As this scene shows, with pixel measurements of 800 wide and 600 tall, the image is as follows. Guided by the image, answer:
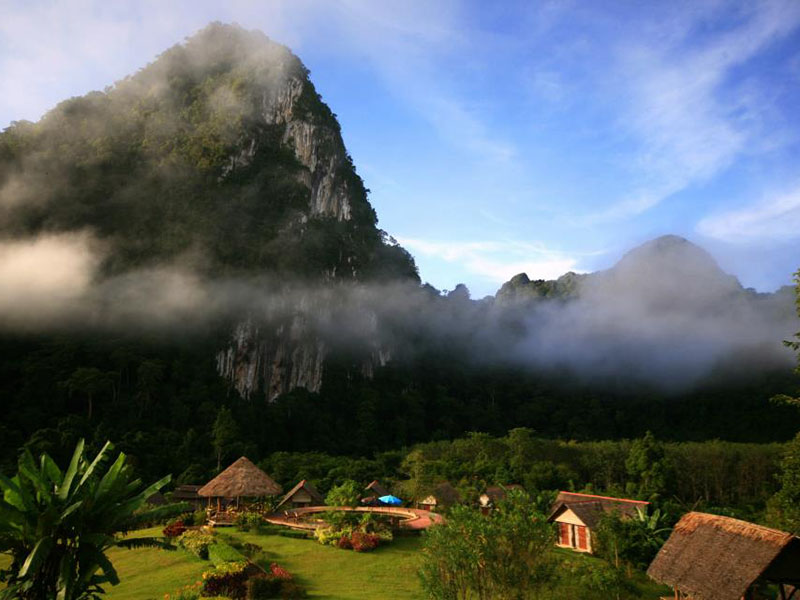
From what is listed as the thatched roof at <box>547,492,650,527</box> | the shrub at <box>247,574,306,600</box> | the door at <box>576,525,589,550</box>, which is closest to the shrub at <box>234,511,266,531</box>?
the shrub at <box>247,574,306,600</box>

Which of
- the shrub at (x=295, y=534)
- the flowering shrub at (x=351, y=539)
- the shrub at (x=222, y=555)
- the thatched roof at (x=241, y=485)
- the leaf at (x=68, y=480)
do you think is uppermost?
the leaf at (x=68, y=480)

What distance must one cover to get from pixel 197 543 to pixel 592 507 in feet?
56.0

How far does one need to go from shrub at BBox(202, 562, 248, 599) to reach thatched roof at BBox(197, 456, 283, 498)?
1161 centimetres

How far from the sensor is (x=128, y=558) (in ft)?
66.3

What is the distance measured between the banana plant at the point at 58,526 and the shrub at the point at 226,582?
4.74 metres

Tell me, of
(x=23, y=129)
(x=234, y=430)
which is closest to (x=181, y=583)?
(x=234, y=430)

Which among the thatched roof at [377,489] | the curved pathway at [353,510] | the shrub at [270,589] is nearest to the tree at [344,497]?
the curved pathway at [353,510]

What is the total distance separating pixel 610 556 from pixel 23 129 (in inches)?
3805

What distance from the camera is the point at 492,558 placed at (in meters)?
10.7

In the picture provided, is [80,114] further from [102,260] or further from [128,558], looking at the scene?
[128,558]

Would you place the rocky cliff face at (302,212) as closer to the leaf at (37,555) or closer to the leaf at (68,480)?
the leaf at (68,480)

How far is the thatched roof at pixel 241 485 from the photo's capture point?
26672 millimetres

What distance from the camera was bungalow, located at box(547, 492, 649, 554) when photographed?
24094 mm

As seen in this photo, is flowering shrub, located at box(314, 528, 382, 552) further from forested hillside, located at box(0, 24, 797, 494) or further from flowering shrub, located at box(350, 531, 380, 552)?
forested hillside, located at box(0, 24, 797, 494)
